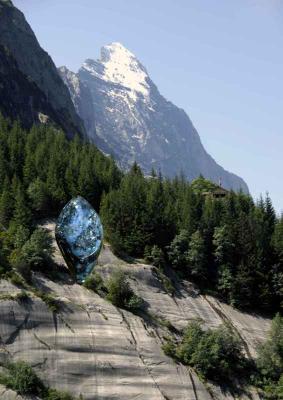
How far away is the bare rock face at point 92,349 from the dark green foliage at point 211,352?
1.24m

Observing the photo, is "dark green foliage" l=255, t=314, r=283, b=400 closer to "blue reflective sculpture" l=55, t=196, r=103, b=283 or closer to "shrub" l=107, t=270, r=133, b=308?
"shrub" l=107, t=270, r=133, b=308

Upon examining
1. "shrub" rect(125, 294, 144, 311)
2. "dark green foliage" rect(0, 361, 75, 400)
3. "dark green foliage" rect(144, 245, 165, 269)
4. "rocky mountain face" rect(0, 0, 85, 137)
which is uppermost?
"rocky mountain face" rect(0, 0, 85, 137)

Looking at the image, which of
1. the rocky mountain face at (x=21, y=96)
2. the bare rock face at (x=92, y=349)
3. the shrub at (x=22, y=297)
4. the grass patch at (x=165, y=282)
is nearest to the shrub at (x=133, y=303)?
the bare rock face at (x=92, y=349)

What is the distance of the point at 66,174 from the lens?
288ft

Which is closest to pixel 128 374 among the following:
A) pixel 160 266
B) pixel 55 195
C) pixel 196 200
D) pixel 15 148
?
pixel 160 266

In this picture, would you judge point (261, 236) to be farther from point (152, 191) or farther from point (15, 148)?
point (15, 148)

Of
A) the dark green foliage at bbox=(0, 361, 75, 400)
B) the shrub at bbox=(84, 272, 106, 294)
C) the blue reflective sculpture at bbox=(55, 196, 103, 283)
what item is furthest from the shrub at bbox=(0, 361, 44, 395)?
the blue reflective sculpture at bbox=(55, 196, 103, 283)

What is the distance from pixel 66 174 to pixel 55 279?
981 inches

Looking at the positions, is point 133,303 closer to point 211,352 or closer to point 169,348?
point 169,348

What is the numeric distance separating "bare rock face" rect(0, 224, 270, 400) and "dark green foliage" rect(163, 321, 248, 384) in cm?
124

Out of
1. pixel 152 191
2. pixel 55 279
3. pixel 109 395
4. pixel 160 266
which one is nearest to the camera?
pixel 109 395

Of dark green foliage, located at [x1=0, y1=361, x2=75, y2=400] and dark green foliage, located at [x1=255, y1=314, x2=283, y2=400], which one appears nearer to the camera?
dark green foliage, located at [x1=0, y1=361, x2=75, y2=400]

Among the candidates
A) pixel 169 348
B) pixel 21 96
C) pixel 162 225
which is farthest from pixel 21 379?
pixel 21 96

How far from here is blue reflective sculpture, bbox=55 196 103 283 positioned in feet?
89.7
